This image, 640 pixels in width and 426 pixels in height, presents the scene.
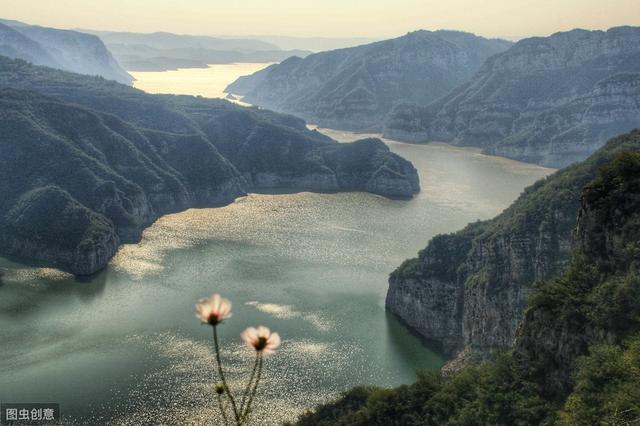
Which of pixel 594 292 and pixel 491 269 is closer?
pixel 594 292

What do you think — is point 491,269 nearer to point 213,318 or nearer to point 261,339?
point 261,339

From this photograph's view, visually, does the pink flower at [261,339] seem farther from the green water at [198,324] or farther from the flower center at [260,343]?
the green water at [198,324]

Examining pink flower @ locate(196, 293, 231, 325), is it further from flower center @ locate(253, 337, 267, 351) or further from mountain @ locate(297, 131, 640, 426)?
mountain @ locate(297, 131, 640, 426)

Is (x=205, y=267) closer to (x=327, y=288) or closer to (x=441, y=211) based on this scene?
(x=327, y=288)

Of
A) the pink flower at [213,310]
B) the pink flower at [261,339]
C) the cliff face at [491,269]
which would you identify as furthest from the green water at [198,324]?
the pink flower at [213,310]

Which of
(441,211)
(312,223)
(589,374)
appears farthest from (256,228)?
(589,374)

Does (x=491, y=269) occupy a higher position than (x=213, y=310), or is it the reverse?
(x=213, y=310)

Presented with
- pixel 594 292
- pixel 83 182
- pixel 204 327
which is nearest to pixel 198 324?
pixel 204 327
